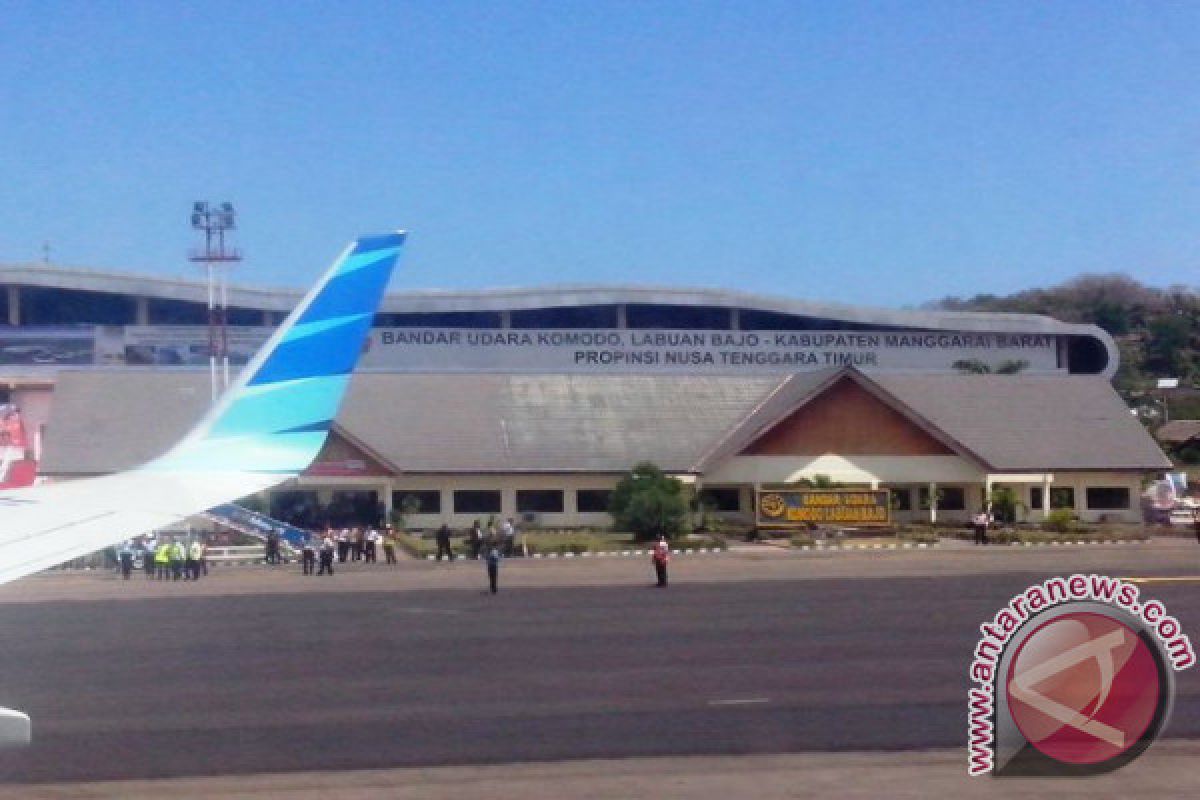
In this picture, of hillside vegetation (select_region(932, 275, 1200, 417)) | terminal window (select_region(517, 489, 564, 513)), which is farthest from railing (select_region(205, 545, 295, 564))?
hillside vegetation (select_region(932, 275, 1200, 417))

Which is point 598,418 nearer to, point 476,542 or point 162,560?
point 476,542

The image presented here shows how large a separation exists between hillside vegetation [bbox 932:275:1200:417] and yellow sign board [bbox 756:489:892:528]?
43580mm

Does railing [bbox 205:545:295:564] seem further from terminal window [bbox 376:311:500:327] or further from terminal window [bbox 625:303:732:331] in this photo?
terminal window [bbox 625:303:732:331]

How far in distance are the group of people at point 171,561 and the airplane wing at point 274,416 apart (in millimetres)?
25988

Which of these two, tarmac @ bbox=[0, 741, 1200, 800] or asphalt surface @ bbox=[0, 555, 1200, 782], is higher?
asphalt surface @ bbox=[0, 555, 1200, 782]

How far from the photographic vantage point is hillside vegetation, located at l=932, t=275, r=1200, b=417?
297 feet

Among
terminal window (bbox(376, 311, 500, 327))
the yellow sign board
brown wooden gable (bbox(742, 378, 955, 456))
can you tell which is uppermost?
terminal window (bbox(376, 311, 500, 327))

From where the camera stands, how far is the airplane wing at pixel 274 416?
6152 millimetres

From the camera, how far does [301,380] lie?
253 inches

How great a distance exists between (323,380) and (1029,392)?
50642 millimetres

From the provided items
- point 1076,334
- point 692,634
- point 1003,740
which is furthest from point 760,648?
point 1076,334

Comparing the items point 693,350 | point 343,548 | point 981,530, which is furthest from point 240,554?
point 693,350

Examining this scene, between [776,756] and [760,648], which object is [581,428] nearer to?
[760,648]

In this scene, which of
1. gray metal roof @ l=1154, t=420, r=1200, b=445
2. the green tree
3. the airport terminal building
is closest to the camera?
the green tree
